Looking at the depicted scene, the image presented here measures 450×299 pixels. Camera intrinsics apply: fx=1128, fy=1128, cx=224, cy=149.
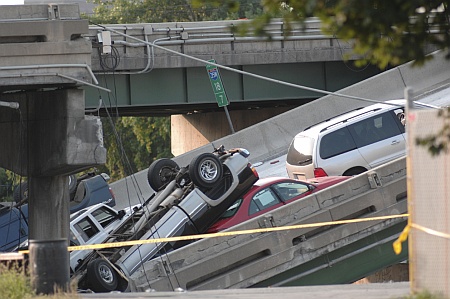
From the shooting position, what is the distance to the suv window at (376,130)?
2331 cm

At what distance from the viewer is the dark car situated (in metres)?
22.4

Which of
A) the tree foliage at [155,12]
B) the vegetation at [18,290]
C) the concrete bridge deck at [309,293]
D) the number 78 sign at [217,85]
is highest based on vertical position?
the tree foliage at [155,12]

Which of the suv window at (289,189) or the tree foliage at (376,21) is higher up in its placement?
the tree foliage at (376,21)

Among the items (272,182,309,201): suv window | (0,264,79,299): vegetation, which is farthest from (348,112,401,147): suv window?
(0,264,79,299): vegetation

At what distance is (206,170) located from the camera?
19.7 metres

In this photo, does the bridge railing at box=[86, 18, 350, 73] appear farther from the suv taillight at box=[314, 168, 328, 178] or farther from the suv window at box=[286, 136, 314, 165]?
the suv taillight at box=[314, 168, 328, 178]

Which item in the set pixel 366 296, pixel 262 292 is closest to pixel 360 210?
pixel 262 292

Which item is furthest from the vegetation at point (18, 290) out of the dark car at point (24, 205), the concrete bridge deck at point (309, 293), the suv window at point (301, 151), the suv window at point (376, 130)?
the suv window at point (376, 130)

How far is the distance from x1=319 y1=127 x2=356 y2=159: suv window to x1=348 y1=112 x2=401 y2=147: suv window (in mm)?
154

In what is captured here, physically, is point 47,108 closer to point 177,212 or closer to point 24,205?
point 177,212

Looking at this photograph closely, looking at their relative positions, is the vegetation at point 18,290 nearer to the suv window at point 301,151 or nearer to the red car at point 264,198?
the red car at point 264,198

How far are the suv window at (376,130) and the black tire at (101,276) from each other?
7.34m

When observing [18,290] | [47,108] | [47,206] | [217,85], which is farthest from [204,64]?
[18,290]

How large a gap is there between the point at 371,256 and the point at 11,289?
9160mm
